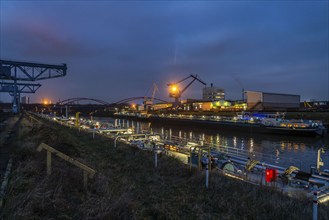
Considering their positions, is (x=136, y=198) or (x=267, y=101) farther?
(x=267, y=101)

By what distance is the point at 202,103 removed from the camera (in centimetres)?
13825

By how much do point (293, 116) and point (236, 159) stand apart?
208 feet

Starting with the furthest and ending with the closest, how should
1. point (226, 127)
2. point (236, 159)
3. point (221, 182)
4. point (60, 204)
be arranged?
1. point (226, 127)
2. point (236, 159)
3. point (221, 182)
4. point (60, 204)

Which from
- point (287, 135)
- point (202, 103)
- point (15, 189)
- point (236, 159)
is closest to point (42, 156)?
point (15, 189)

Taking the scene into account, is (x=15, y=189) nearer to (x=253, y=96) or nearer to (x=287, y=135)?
(x=287, y=135)

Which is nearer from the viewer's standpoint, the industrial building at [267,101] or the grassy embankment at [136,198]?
the grassy embankment at [136,198]

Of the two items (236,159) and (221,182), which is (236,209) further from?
(236,159)

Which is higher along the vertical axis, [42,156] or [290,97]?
[290,97]

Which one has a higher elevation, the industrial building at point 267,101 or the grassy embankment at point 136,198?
the industrial building at point 267,101

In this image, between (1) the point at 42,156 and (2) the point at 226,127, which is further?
(2) the point at 226,127

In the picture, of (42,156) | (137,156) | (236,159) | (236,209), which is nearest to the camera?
(236,209)

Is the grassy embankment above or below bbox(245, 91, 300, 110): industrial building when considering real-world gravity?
below

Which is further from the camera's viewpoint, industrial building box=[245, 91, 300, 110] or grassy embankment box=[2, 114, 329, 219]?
industrial building box=[245, 91, 300, 110]

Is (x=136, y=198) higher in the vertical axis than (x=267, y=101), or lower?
lower
